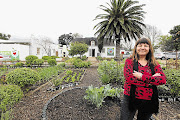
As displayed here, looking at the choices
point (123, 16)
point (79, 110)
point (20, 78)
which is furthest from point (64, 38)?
point (79, 110)

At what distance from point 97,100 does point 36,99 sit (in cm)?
194

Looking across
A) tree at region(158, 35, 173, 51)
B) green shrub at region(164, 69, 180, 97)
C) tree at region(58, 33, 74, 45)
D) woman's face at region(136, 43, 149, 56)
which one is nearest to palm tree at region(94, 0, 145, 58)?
green shrub at region(164, 69, 180, 97)

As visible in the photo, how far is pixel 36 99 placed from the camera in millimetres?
2934

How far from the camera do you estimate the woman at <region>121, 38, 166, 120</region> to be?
51.2 inches

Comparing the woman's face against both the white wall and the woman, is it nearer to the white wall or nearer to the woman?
the woman

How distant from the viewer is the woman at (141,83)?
1300mm

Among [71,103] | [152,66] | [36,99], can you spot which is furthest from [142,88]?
[36,99]

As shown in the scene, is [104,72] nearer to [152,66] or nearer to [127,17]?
[152,66]

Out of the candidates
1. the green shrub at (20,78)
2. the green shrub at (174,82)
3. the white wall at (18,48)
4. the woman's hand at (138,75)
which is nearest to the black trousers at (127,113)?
the woman's hand at (138,75)

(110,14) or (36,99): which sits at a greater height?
(110,14)

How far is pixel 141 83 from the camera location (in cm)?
131

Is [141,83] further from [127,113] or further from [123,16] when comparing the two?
[123,16]

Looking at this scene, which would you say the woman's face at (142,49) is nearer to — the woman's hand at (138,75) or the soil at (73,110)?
the woman's hand at (138,75)

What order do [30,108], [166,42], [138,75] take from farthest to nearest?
[166,42]
[30,108]
[138,75]
